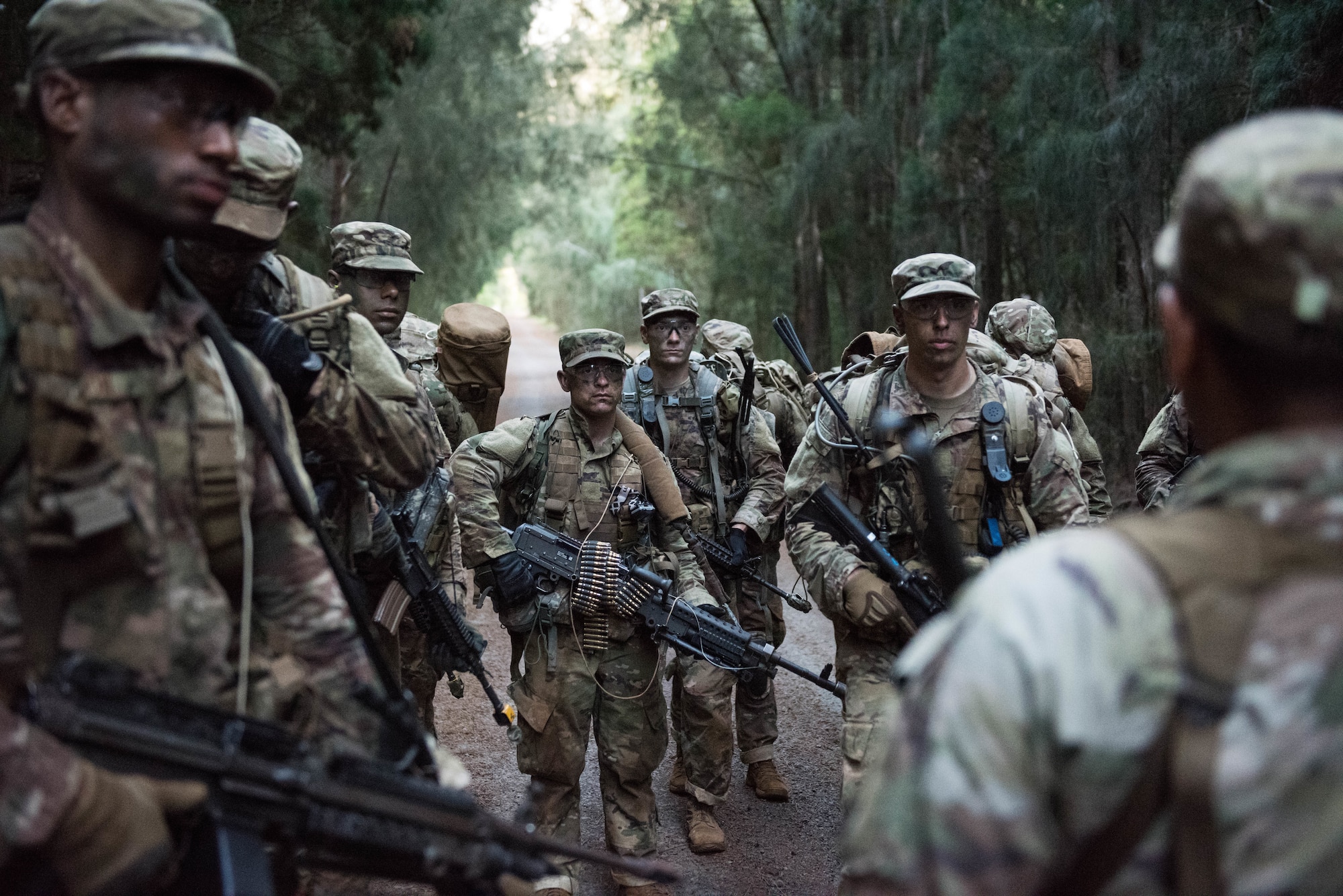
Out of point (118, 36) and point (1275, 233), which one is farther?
point (118, 36)

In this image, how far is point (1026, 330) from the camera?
27.3 ft

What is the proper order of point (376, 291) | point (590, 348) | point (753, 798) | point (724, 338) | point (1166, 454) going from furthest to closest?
1. point (724, 338)
2. point (753, 798)
3. point (1166, 454)
4. point (376, 291)
5. point (590, 348)

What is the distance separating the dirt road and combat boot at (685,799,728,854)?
4 centimetres

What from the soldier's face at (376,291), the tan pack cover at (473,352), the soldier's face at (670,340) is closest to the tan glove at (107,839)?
the soldier's face at (376,291)

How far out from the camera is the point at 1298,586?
1.41 metres

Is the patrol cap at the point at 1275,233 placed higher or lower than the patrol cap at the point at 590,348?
higher

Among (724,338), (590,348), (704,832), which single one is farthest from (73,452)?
(724,338)

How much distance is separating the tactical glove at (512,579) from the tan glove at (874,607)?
57.9 inches

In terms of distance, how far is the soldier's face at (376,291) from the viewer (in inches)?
228

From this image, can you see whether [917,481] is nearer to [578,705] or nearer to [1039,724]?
[578,705]

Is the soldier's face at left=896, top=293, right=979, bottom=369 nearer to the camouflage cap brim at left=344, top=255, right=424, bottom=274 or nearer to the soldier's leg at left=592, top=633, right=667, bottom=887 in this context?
the soldier's leg at left=592, top=633, right=667, bottom=887

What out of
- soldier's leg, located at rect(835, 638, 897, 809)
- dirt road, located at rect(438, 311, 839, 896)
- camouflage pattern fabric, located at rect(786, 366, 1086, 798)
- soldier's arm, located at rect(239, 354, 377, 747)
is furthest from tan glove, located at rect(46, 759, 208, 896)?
dirt road, located at rect(438, 311, 839, 896)

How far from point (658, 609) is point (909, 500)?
4.23 ft

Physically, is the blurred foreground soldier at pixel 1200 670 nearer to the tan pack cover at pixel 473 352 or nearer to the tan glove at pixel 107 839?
the tan glove at pixel 107 839
